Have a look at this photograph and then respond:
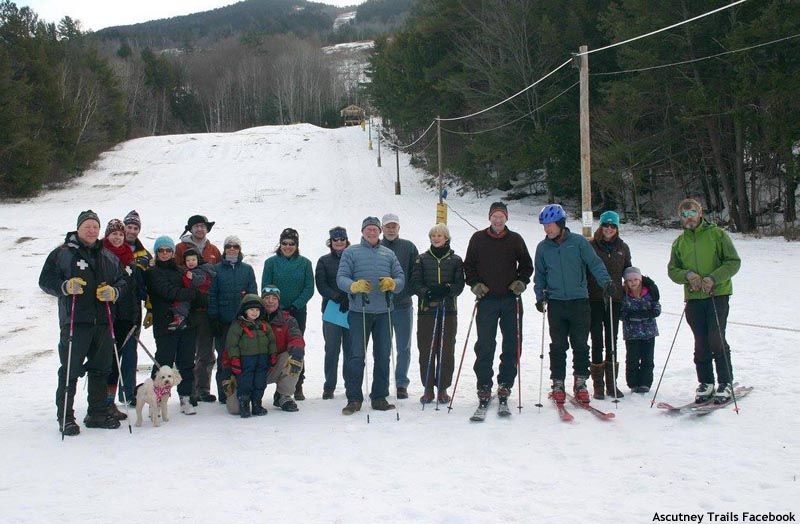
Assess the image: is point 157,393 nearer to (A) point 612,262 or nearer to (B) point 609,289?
(B) point 609,289

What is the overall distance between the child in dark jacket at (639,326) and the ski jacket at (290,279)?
10.6ft

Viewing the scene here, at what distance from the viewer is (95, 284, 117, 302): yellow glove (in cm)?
538

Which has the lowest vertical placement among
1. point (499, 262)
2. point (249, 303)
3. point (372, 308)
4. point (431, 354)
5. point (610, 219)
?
point (431, 354)

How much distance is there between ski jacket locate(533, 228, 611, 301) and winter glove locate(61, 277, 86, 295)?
3.99 meters

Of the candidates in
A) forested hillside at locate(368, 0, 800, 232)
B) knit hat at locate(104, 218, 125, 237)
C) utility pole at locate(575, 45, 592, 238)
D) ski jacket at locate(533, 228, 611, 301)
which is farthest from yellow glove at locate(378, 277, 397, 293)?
forested hillside at locate(368, 0, 800, 232)

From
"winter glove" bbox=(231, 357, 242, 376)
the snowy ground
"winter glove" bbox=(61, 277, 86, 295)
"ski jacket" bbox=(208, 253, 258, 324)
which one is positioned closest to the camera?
the snowy ground

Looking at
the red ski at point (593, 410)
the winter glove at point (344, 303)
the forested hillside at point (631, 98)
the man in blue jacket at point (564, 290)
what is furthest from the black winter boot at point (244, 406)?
the forested hillside at point (631, 98)

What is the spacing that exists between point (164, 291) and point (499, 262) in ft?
10.5

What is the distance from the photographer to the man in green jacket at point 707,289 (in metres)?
5.70

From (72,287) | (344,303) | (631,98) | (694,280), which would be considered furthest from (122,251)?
(631,98)

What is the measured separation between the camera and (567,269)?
5.82 meters

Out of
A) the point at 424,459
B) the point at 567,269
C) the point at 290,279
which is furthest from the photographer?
the point at 290,279

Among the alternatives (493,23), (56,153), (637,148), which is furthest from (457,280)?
(56,153)

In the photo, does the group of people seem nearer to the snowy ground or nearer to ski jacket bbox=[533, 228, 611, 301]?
ski jacket bbox=[533, 228, 611, 301]
